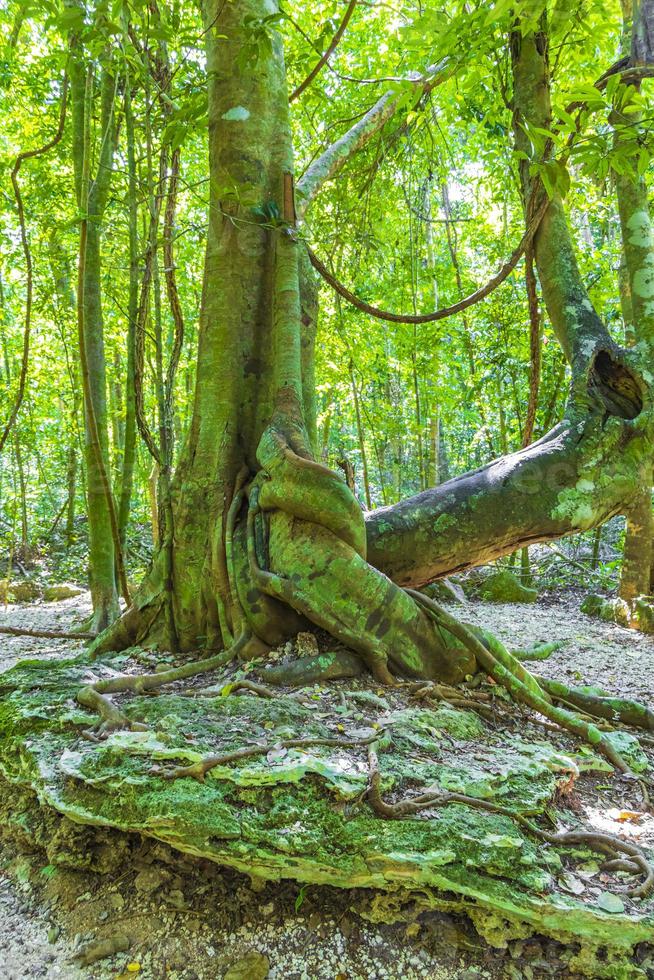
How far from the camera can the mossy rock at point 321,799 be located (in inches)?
57.6

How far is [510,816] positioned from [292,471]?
152 centimetres

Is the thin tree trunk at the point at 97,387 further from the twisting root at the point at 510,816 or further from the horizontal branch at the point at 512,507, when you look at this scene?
the twisting root at the point at 510,816

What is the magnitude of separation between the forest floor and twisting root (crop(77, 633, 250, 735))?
40cm

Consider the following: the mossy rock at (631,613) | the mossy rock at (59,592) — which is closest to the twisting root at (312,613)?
the mossy rock at (631,613)

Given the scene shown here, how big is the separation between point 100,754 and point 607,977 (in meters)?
1.46

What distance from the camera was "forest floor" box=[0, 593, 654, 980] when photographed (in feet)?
4.80

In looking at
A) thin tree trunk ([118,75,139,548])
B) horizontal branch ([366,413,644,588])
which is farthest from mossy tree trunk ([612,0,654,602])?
thin tree trunk ([118,75,139,548])

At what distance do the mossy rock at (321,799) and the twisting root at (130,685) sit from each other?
59 mm

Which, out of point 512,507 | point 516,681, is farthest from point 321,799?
point 512,507

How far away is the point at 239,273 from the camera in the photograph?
3.27m

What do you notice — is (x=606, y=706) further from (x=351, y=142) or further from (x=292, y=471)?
(x=351, y=142)

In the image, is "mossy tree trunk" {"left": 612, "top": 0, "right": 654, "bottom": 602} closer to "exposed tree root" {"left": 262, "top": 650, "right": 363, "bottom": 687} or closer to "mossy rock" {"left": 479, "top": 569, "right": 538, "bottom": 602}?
"exposed tree root" {"left": 262, "top": 650, "right": 363, "bottom": 687}

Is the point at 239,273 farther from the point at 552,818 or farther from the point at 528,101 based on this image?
the point at 552,818

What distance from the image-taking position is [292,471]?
2.60 meters
